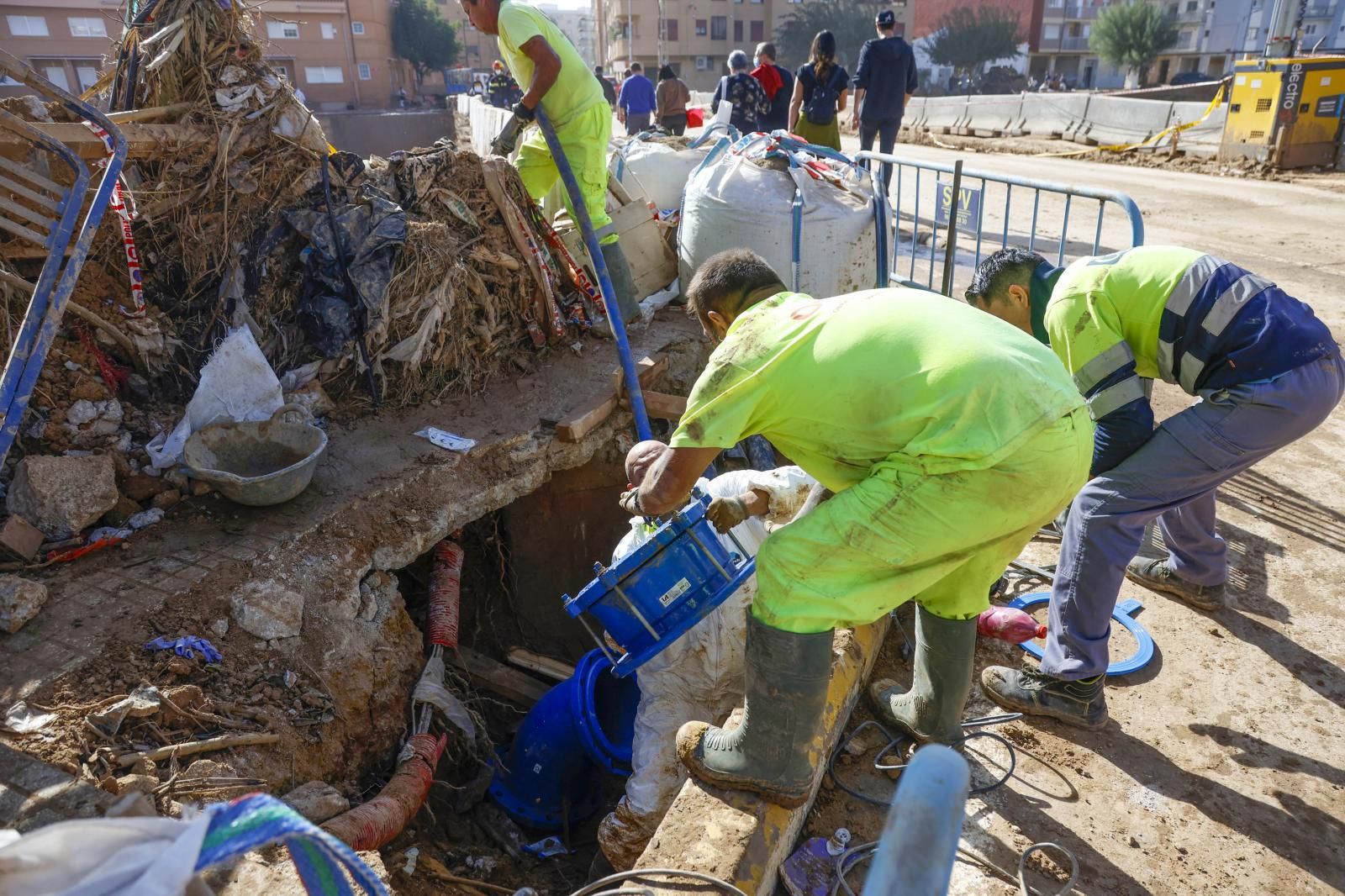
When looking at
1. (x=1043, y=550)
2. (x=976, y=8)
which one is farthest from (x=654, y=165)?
→ (x=976, y=8)

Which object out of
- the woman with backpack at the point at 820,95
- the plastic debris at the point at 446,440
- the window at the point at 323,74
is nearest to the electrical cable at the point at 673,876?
the plastic debris at the point at 446,440

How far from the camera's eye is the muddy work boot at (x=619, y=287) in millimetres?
5301

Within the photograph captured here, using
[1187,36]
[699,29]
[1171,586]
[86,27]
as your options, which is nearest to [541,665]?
[1171,586]

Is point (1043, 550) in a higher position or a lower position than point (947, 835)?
lower

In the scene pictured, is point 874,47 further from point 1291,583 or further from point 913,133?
point 913,133

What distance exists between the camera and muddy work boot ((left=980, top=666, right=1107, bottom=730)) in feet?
9.45

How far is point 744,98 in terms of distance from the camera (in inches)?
346

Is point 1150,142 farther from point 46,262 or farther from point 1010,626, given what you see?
point 46,262

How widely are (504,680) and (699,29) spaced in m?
59.2

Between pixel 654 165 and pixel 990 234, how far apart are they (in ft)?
14.7

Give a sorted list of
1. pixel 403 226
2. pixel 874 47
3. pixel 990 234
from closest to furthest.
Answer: pixel 403 226 → pixel 874 47 → pixel 990 234

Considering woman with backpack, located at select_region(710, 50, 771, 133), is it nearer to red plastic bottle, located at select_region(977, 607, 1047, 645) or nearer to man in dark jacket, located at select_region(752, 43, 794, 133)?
man in dark jacket, located at select_region(752, 43, 794, 133)

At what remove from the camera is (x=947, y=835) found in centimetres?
102

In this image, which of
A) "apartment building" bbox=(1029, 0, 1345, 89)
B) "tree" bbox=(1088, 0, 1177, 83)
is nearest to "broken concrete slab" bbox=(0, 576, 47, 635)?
"apartment building" bbox=(1029, 0, 1345, 89)
